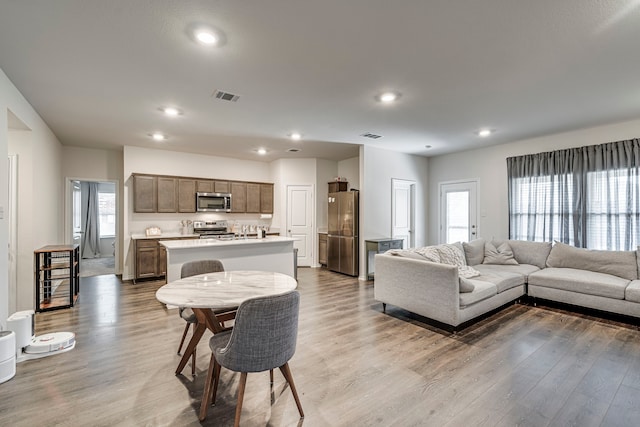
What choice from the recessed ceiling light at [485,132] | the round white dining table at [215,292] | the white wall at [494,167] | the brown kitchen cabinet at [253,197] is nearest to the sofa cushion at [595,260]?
the white wall at [494,167]

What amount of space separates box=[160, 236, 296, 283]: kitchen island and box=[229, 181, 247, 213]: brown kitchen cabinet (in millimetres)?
2251

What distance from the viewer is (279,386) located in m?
2.25

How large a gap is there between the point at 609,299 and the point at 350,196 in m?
4.04

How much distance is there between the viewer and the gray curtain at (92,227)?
8.72 meters

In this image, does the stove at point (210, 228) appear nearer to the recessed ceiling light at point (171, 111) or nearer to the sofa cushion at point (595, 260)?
the recessed ceiling light at point (171, 111)

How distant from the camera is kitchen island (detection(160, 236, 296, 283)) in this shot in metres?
Answer: 4.11

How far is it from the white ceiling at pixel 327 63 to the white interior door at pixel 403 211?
2.03 meters

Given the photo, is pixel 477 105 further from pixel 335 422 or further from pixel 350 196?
pixel 335 422

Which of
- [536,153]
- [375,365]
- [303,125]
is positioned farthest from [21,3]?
[536,153]

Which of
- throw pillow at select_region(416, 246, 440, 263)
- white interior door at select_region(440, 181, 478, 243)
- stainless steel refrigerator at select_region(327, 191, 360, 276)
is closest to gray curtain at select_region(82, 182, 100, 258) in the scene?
stainless steel refrigerator at select_region(327, 191, 360, 276)

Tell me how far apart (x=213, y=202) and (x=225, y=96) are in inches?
145

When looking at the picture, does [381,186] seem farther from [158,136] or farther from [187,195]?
[158,136]

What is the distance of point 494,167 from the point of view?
5918 mm

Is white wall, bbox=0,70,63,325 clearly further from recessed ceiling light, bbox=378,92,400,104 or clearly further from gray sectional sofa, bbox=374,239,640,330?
gray sectional sofa, bbox=374,239,640,330
